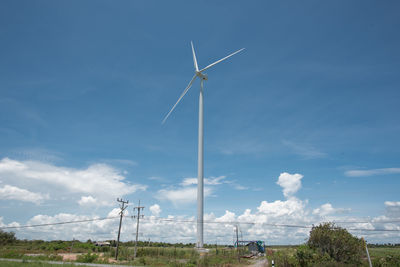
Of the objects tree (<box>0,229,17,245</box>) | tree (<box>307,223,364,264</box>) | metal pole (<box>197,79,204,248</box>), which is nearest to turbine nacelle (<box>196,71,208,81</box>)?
metal pole (<box>197,79,204,248</box>)

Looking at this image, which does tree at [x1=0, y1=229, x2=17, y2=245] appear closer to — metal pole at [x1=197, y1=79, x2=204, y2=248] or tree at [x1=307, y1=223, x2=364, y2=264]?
metal pole at [x1=197, y1=79, x2=204, y2=248]

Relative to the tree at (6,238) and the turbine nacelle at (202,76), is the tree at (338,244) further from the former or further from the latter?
the tree at (6,238)

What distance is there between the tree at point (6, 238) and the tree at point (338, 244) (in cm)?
9814

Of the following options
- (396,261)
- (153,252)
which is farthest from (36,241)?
(396,261)

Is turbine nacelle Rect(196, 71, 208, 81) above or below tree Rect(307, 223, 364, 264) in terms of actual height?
above

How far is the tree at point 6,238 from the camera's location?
3374 inches

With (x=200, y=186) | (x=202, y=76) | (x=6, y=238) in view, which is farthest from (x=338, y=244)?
(x=6, y=238)

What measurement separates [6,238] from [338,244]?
10313cm

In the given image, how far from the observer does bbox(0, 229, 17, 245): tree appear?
85688 mm

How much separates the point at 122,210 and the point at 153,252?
42.1ft

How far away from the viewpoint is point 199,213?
47.1 m

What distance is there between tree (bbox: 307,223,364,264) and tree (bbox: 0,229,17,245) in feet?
322

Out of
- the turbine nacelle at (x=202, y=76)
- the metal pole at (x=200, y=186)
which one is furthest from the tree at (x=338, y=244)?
the turbine nacelle at (x=202, y=76)

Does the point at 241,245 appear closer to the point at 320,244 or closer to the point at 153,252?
the point at 153,252
